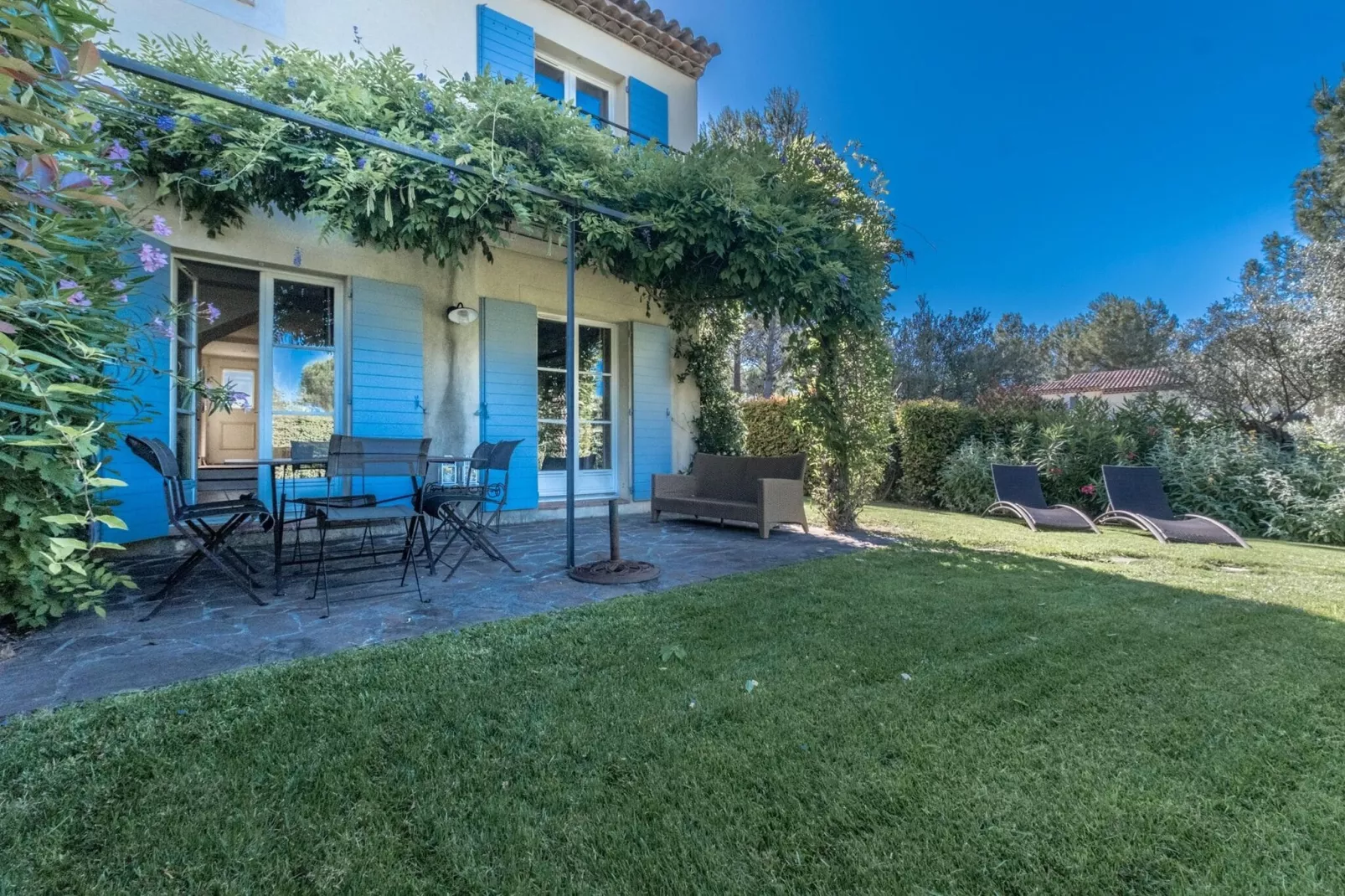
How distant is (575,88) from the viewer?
6.80 meters

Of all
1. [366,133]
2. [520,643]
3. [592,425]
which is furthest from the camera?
[592,425]

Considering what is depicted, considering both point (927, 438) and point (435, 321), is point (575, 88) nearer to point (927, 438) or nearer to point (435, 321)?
point (435, 321)

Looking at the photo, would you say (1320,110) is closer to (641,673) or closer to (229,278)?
(641,673)

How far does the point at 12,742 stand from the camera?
5.49ft

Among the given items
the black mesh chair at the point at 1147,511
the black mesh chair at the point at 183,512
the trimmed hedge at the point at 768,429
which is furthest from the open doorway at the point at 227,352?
the black mesh chair at the point at 1147,511

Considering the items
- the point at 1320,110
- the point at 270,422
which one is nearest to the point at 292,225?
the point at 270,422

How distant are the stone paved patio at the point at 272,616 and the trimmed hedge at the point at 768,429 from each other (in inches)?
227

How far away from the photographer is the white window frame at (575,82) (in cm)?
658

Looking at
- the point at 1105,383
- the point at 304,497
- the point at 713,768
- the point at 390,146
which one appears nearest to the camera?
the point at 713,768

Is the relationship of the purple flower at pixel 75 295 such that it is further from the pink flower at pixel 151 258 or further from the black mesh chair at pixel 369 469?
the black mesh chair at pixel 369 469

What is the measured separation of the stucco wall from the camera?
4.54 meters

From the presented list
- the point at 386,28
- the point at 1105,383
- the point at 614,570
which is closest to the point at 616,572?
the point at 614,570

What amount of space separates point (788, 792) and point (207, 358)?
23.4 ft

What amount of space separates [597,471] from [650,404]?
1041 millimetres
